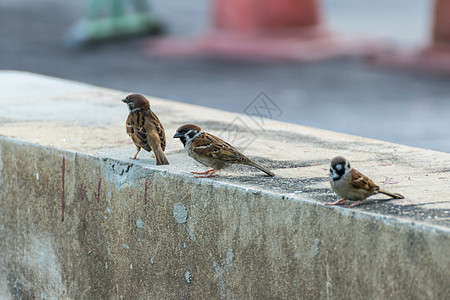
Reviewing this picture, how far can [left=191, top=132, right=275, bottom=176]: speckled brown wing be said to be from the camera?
3.71m

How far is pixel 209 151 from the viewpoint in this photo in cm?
371

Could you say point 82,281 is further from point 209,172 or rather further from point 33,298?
point 209,172

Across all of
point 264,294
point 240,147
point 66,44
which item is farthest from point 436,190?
point 66,44

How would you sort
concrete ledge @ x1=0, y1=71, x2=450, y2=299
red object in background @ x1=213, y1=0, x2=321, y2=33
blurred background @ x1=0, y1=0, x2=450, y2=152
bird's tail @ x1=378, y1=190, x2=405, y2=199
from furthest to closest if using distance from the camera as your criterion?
red object in background @ x1=213, y1=0, x2=321, y2=33 < blurred background @ x1=0, y1=0, x2=450, y2=152 < bird's tail @ x1=378, y1=190, x2=405, y2=199 < concrete ledge @ x1=0, y1=71, x2=450, y2=299

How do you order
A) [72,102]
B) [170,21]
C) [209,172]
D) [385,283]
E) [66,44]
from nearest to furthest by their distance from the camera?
[385,283] < [209,172] < [72,102] < [66,44] < [170,21]

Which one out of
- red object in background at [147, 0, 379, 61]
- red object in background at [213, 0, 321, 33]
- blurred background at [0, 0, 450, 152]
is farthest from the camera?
red object in background at [213, 0, 321, 33]

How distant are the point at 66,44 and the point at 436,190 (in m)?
14.1

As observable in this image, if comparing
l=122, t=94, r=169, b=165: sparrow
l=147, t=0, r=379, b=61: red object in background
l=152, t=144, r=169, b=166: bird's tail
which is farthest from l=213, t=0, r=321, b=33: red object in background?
l=152, t=144, r=169, b=166: bird's tail

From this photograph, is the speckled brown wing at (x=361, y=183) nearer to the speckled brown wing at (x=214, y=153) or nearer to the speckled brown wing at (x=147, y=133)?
the speckled brown wing at (x=214, y=153)

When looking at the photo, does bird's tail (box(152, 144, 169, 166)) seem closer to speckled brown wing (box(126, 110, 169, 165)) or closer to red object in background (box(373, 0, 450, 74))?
speckled brown wing (box(126, 110, 169, 165))

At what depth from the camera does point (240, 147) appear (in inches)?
177

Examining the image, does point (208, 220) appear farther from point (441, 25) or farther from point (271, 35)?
point (271, 35)

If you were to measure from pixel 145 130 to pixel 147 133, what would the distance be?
0.02 m

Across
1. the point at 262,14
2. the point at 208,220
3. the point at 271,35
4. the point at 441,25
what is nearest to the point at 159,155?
the point at 208,220
